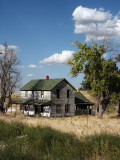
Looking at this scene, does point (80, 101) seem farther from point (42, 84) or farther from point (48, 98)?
point (48, 98)

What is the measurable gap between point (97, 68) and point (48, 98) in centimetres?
1172

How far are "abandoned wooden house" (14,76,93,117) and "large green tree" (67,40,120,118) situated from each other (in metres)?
8.07

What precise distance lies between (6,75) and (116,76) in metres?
18.0

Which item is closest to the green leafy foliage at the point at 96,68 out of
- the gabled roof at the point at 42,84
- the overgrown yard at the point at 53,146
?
the gabled roof at the point at 42,84

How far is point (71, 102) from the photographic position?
1764 inches

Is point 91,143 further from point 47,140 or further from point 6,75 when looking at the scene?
point 6,75

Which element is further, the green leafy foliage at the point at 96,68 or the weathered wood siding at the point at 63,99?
the weathered wood siding at the point at 63,99

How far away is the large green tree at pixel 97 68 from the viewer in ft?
108

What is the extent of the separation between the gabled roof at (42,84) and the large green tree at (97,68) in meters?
7.74

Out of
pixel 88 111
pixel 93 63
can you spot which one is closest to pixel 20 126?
pixel 93 63

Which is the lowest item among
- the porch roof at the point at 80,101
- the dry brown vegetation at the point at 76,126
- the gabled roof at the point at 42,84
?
the dry brown vegetation at the point at 76,126

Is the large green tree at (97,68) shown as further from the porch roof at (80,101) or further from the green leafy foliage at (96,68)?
the porch roof at (80,101)

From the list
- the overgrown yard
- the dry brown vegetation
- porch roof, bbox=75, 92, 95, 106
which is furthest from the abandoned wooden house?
the overgrown yard

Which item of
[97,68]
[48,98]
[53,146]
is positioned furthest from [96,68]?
[53,146]
